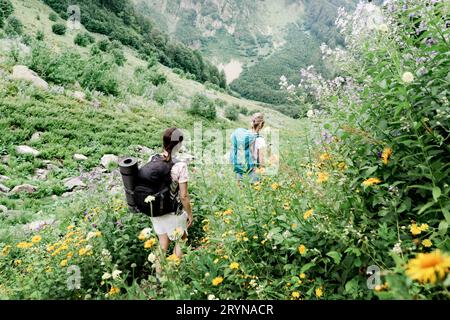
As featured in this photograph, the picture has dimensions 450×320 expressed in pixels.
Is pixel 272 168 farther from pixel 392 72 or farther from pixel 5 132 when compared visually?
pixel 5 132

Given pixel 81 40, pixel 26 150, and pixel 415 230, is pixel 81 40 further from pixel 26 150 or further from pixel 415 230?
pixel 415 230

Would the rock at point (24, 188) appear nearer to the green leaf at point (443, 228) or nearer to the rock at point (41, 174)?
the rock at point (41, 174)

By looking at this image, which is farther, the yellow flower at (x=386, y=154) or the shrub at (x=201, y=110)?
the shrub at (x=201, y=110)

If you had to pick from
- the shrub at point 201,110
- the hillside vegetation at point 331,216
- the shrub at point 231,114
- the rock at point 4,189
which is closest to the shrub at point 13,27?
the shrub at point 201,110

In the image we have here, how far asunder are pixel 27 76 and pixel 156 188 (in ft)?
35.6

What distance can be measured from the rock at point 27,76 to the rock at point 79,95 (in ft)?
3.19

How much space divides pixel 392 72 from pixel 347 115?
0.42 m

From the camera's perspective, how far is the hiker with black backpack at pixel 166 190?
3.45 m

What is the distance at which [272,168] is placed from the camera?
11.4 ft

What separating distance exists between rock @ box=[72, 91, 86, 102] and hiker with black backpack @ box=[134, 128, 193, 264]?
10.3 meters

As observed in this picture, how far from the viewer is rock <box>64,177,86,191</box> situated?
7.80m

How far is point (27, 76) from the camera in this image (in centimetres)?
1192

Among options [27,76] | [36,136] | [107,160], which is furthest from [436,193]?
[27,76]
